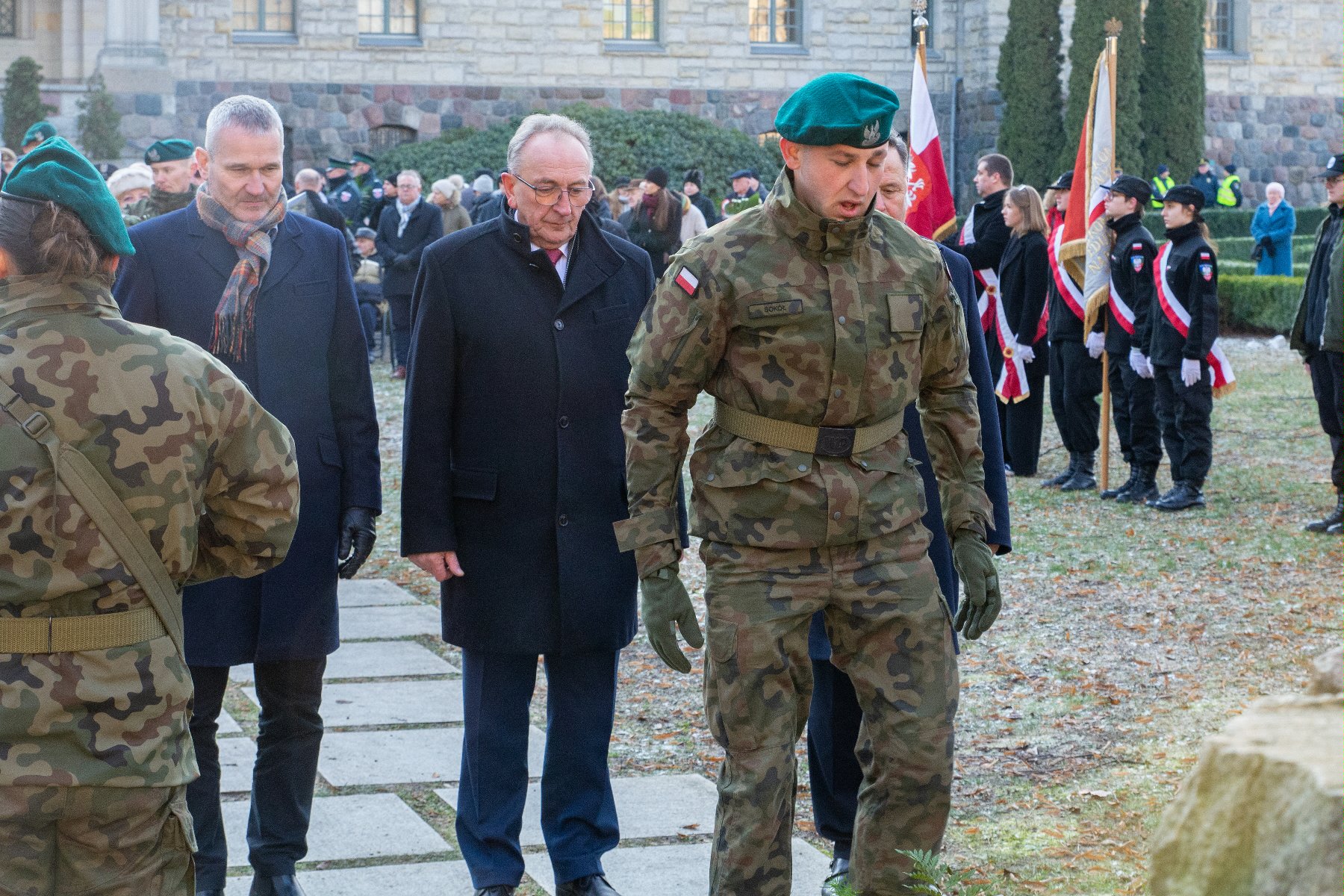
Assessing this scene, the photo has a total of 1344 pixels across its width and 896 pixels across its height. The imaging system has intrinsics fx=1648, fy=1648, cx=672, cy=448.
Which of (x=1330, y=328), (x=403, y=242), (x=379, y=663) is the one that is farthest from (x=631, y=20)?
(x=379, y=663)

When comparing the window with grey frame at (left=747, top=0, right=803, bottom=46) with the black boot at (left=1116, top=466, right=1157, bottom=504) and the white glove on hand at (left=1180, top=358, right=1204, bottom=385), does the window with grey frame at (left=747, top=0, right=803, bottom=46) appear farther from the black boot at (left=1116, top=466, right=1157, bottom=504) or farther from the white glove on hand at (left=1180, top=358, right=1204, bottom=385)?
the white glove on hand at (left=1180, top=358, right=1204, bottom=385)

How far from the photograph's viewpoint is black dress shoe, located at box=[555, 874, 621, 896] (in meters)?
4.12

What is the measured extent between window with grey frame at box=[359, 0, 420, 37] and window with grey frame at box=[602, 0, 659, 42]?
3.30 meters

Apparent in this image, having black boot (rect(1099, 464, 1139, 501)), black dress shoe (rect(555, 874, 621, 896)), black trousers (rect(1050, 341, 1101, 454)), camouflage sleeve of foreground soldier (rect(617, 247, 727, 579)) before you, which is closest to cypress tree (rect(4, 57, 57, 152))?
black trousers (rect(1050, 341, 1101, 454))

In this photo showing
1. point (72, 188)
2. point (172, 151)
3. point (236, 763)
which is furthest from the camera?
point (172, 151)

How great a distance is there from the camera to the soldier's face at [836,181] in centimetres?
354

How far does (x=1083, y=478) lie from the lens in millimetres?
11047

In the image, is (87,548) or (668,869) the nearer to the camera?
(87,548)

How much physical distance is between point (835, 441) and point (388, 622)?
4288 millimetres

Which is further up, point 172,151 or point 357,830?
point 172,151

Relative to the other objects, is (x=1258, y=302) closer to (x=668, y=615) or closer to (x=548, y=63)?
(x=548, y=63)

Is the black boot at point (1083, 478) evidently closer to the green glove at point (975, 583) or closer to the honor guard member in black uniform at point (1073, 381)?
the honor guard member in black uniform at point (1073, 381)

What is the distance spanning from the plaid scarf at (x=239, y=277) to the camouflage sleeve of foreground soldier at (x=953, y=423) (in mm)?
1635

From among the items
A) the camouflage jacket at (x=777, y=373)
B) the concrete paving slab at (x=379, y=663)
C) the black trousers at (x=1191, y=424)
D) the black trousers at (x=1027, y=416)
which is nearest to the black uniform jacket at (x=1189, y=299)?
the black trousers at (x=1191, y=424)
